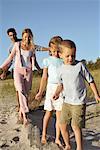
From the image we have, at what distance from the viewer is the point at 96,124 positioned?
9359 mm

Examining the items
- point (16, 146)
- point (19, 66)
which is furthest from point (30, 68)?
point (16, 146)

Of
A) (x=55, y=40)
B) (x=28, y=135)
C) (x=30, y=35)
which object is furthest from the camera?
(x=30, y=35)

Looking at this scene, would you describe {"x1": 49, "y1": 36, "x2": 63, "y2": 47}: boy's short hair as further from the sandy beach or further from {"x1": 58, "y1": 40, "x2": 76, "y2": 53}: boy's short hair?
the sandy beach

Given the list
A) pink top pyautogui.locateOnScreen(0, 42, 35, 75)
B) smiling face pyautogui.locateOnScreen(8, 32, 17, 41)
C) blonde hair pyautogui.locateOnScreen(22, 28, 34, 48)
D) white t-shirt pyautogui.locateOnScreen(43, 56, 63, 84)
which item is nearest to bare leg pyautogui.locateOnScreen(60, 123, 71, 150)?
white t-shirt pyautogui.locateOnScreen(43, 56, 63, 84)

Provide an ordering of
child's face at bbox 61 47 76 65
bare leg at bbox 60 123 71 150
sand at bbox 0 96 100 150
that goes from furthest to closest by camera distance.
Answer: sand at bbox 0 96 100 150
bare leg at bbox 60 123 71 150
child's face at bbox 61 47 76 65

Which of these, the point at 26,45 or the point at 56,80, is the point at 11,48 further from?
the point at 56,80

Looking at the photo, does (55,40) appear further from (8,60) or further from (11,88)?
(11,88)

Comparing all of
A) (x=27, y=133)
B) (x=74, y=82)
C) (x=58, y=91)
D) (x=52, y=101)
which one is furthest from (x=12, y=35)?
(x=74, y=82)

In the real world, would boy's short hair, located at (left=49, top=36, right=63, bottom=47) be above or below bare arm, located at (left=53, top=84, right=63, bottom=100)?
above

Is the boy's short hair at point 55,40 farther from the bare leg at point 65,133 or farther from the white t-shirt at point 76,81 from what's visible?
the bare leg at point 65,133

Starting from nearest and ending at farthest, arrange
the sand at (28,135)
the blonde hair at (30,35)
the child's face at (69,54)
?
the child's face at (69,54), the sand at (28,135), the blonde hair at (30,35)

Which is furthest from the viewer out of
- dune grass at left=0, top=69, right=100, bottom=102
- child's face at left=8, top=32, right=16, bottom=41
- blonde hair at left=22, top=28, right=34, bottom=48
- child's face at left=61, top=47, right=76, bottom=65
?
dune grass at left=0, top=69, right=100, bottom=102

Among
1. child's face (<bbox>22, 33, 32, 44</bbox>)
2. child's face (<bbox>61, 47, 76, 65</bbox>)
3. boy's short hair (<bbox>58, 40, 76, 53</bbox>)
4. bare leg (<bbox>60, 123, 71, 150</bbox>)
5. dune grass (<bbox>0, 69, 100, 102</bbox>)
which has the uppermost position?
child's face (<bbox>22, 33, 32, 44</bbox>)

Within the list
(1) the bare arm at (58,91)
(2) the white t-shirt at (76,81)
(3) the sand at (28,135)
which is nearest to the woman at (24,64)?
(3) the sand at (28,135)
